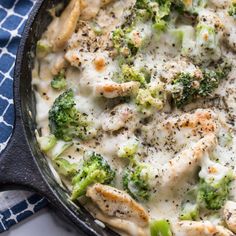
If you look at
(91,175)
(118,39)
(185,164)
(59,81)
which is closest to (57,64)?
(59,81)

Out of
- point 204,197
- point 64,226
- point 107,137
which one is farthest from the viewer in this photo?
point 64,226

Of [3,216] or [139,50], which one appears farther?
[3,216]

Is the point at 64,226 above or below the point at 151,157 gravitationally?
below

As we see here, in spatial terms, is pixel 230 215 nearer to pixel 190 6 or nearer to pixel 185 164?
pixel 185 164

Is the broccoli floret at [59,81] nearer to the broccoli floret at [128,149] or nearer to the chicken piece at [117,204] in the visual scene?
the broccoli floret at [128,149]

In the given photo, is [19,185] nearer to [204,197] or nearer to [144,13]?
[204,197]

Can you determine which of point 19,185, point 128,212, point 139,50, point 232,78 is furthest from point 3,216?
point 232,78

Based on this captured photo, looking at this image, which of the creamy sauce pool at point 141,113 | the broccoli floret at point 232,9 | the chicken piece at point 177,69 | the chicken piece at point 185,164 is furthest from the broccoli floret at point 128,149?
the broccoli floret at point 232,9
